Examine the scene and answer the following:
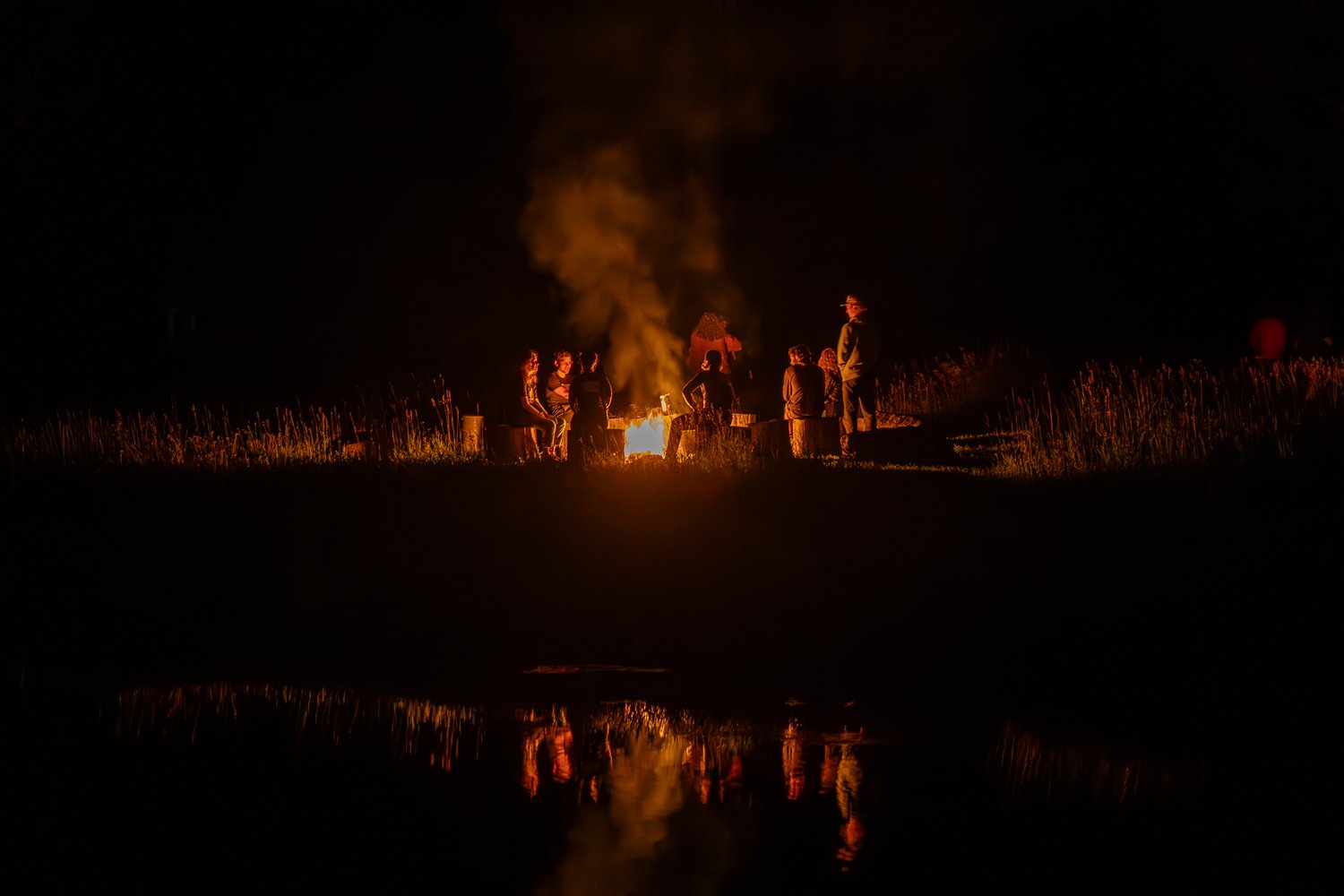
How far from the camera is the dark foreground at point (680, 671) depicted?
5.42m

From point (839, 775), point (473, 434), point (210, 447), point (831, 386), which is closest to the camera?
point (839, 775)

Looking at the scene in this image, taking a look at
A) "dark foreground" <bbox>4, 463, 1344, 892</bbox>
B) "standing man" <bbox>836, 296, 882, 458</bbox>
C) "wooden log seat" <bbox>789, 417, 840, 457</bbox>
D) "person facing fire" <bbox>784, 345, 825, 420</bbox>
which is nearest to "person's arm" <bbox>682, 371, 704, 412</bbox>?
"person facing fire" <bbox>784, 345, 825, 420</bbox>

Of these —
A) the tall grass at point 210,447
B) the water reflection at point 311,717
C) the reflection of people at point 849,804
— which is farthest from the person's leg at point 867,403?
the reflection of people at point 849,804

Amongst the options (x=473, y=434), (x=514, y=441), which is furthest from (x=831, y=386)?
(x=473, y=434)

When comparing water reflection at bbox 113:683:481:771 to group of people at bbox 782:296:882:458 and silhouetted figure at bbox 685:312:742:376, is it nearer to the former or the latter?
group of people at bbox 782:296:882:458

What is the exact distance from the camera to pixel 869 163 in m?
22.9

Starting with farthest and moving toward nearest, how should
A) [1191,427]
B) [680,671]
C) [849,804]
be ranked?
[1191,427], [680,671], [849,804]

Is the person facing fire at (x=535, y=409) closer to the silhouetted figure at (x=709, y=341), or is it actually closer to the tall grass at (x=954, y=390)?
the silhouetted figure at (x=709, y=341)

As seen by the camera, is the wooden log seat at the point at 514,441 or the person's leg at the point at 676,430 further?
the wooden log seat at the point at 514,441

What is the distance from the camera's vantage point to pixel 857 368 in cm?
1461

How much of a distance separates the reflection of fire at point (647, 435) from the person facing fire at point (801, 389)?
164cm

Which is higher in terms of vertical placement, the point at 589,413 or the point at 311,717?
the point at 589,413

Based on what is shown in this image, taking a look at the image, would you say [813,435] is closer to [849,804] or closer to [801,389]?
[801,389]

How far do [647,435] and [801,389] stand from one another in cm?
201
